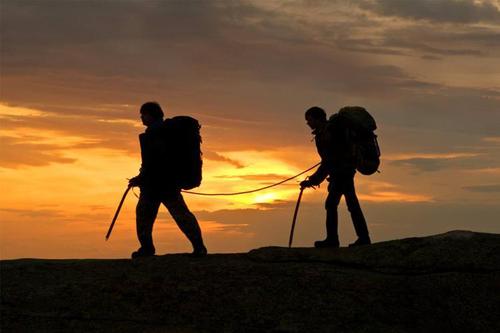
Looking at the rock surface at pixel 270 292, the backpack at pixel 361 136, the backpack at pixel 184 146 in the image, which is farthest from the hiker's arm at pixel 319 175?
the backpack at pixel 184 146

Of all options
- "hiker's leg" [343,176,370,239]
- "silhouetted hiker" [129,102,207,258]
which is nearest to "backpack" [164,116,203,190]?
"silhouetted hiker" [129,102,207,258]

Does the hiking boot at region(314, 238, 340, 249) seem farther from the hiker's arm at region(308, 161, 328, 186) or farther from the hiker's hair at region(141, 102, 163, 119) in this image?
the hiker's hair at region(141, 102, 163, 119)

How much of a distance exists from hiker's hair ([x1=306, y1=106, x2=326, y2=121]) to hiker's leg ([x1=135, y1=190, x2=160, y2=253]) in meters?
3.29

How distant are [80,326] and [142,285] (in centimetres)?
133

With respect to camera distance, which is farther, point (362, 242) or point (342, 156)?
point (362, 242)

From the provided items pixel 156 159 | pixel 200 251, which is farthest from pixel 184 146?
pixel 200 251

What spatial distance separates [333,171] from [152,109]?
11.9 feet

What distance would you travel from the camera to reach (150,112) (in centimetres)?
1449

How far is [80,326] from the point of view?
38.2 ft

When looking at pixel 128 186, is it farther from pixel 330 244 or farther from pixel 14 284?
pixel 330 244

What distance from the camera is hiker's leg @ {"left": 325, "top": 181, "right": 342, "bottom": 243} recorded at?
15023mm

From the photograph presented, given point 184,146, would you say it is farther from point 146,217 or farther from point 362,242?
point 362,242

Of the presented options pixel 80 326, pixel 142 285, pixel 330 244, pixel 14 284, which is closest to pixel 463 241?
pixel 330 244

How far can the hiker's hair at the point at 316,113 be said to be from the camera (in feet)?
48.9
